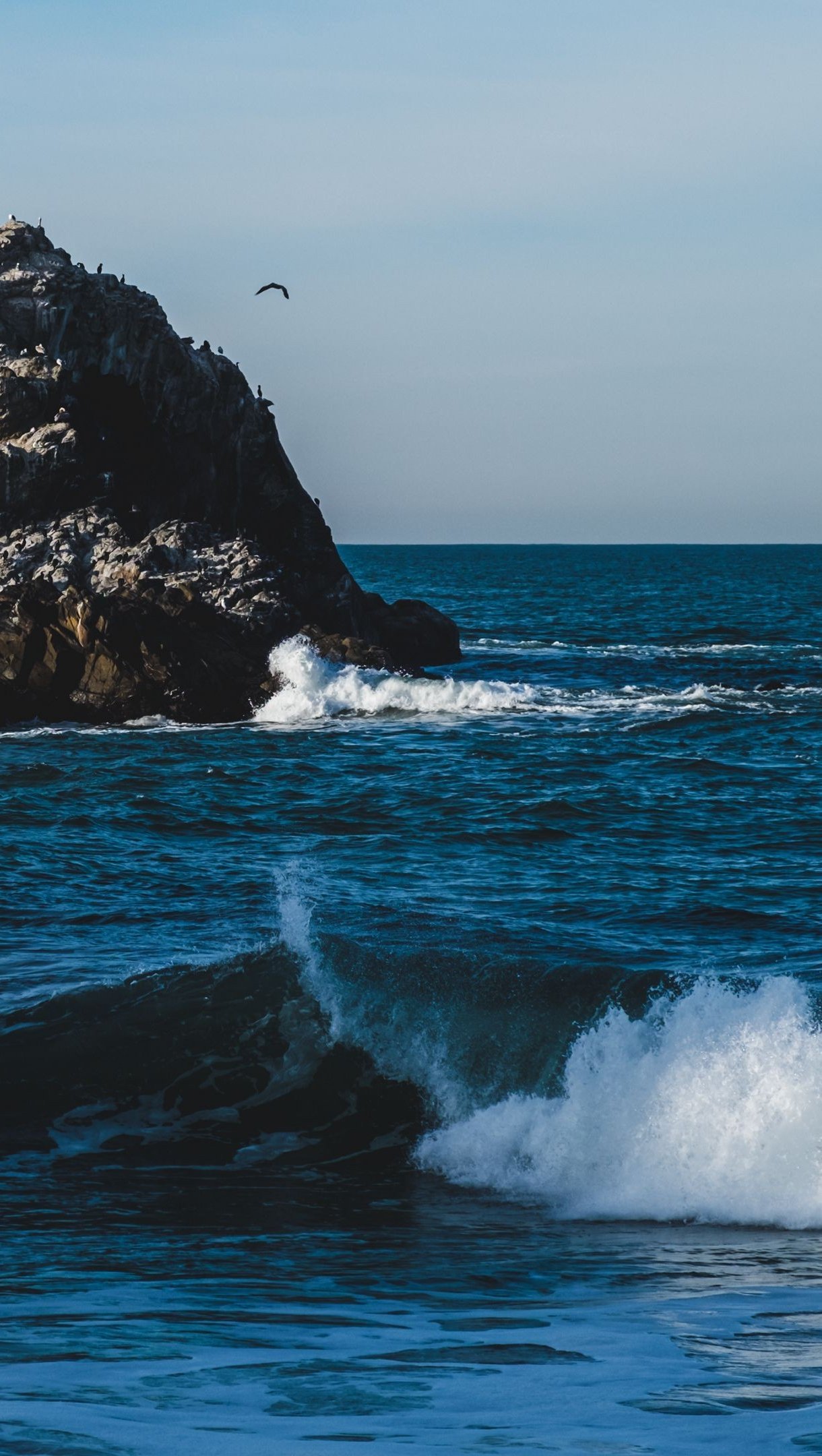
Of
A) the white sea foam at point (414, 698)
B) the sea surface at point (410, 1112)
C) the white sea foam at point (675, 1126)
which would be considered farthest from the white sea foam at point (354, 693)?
the white sea foam at point (675, 1126)

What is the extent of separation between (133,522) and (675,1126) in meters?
29.3

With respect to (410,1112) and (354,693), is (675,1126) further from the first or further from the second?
(354,693)

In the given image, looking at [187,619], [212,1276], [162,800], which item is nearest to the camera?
[212,1276]

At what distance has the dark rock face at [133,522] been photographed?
35438mm

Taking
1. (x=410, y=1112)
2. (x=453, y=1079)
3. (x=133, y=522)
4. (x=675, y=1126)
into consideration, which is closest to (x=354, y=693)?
(x=133, y=522)

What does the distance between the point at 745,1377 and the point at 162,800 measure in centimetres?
1976

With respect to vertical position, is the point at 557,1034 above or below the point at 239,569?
below

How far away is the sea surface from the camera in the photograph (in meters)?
7.00

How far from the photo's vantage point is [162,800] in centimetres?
2595

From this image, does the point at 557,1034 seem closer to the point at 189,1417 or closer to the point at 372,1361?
the point at 372,1361

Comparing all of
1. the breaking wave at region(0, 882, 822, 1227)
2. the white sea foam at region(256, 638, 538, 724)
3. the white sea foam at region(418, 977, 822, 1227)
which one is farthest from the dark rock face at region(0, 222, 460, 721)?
the white sea foam at region(418, 977, 822, 1227)

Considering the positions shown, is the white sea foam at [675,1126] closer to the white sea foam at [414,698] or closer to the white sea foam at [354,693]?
the white sea foam at [414,698]

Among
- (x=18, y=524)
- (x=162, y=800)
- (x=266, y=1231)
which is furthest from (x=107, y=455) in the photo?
(x=266, y=1231)

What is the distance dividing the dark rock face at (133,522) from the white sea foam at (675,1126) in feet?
79.4
